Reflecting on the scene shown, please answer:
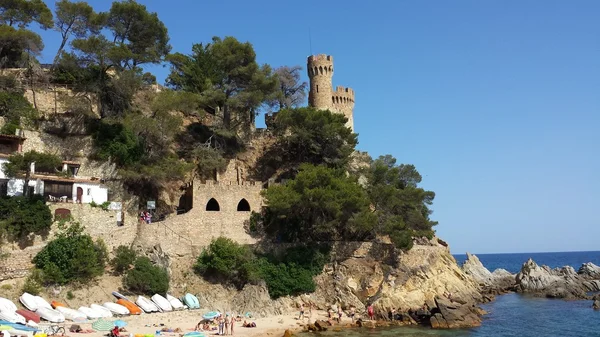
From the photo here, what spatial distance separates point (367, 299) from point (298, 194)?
799 cm

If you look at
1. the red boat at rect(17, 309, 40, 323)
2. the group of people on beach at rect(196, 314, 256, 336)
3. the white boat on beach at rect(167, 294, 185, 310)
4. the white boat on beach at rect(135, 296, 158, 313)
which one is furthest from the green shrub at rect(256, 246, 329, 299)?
the red boat at rect(17, 309, 40, 323)

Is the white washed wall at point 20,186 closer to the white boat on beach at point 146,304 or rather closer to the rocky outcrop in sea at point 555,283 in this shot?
the white boat on beach at point 146,304

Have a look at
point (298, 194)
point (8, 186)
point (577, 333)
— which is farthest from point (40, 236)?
point (577, 333)

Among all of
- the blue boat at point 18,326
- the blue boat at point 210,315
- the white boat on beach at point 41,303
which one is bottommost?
the blue boat at point 210,315

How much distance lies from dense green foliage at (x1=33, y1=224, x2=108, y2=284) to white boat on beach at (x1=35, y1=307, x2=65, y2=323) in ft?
9.88

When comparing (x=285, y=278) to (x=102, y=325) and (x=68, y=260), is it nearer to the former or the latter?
(x=68, y=260)

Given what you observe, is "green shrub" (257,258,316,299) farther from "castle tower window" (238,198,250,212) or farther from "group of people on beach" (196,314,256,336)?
"group of people on beach" (196,314,256,336)

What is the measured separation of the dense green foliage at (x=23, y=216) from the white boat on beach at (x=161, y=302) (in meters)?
6.65

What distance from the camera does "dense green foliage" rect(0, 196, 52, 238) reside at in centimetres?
2654

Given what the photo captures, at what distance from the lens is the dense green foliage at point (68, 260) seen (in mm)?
25844

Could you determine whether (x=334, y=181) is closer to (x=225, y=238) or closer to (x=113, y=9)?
(x=225, y=238)

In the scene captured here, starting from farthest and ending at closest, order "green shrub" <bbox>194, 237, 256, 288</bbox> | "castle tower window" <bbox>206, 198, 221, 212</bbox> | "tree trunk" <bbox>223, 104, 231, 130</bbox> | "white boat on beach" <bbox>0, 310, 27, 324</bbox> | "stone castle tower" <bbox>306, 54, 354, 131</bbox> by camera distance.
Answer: "stone castle tower" <bbox>306, 54, 354, 131</bbox> → "tree trunk" <bbox>223, 104, 231, 130</bbox> → "castle tower window" <bbox>206, 198, 221, 212</bbox> → "green shrub" <bbox>194, 237, 256, 288</bbox> → "white boat on beach" <bbox>0, 310, 27, 324</bbox>

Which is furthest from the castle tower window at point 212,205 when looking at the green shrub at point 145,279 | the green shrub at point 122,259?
the green shrub at point 122,259

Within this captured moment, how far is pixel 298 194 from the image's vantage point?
33344 mm
